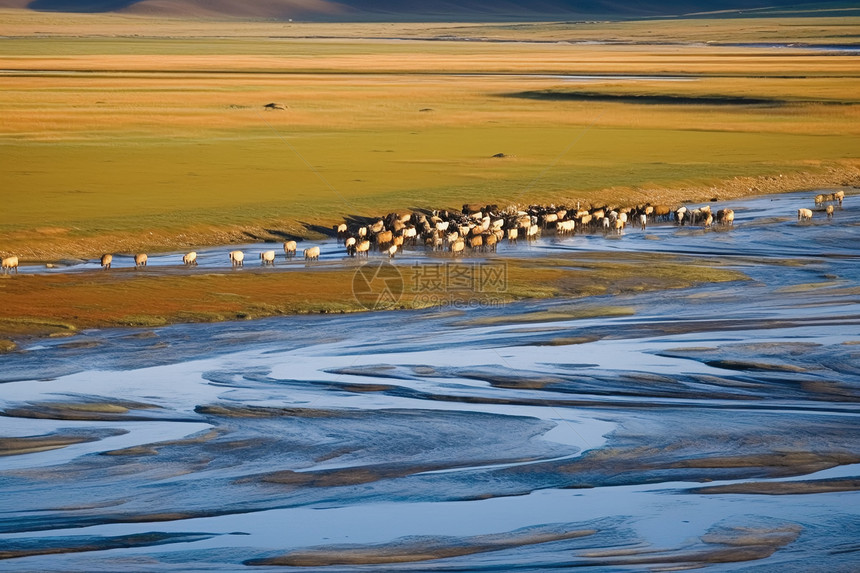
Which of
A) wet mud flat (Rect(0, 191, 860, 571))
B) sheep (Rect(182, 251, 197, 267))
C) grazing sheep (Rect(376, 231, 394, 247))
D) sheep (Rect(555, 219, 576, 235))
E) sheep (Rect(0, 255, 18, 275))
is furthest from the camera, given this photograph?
sheep (Rect(555, 219, 576, 235))

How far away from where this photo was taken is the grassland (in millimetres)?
29969

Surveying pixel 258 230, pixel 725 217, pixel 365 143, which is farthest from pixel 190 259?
pixel 365 143

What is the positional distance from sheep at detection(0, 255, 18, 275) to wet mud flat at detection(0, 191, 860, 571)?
16.0ft

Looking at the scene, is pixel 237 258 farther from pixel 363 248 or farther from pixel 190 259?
pixel 363 248

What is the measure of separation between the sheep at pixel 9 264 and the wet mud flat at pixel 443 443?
192 inches

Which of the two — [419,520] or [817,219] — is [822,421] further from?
[817,219]

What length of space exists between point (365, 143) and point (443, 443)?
109 ft

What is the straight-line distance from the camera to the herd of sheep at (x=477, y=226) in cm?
2516

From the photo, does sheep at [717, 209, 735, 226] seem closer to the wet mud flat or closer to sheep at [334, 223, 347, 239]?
sheep at [334, 223, 347, 239]

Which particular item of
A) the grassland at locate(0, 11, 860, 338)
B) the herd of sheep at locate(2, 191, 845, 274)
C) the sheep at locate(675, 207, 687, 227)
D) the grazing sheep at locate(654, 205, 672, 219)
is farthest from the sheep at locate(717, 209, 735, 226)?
the grassland at locate(0, 11, 860, 338)

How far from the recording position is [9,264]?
22.8m

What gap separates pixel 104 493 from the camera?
1158 cm

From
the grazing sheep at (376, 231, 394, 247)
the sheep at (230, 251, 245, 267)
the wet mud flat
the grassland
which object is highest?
the grassland

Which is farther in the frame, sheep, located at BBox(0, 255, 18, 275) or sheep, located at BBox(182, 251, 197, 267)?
sheep, located at BBox(182, 251, 197, 267)
